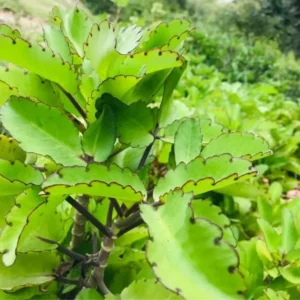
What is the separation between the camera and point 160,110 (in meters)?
0.56

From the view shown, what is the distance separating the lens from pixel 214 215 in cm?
50

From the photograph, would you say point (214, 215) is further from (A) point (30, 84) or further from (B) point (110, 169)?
(A) point (30, 84)

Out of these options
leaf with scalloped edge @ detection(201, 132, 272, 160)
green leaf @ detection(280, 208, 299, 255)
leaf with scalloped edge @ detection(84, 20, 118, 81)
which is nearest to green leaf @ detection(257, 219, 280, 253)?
green leaf @ detection(280, 208, 299, 255)

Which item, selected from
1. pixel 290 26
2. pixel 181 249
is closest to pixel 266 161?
pixel 181 249

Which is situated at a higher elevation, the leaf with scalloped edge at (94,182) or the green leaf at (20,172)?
the leaf with scalloped edge at (94,182)

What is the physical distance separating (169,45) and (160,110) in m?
0.07

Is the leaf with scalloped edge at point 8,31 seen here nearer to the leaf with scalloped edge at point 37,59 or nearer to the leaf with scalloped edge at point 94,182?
the leaf with scalloped edge at point 37,59

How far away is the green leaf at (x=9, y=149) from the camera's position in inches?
23.0

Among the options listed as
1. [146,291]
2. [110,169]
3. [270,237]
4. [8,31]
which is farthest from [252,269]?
[8,31]

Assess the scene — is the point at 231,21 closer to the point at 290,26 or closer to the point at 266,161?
Result: the point at 290,26

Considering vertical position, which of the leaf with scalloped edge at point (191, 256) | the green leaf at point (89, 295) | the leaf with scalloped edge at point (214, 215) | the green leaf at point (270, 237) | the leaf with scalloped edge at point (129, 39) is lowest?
the green leaf at point (270, 237)

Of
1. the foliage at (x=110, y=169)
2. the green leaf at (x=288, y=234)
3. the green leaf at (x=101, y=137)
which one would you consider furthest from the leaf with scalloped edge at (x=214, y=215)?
the green leaf at (x=288, y=234)

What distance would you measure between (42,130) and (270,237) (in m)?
0.36

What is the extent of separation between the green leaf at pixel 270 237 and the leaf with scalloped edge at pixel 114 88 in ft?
0.99
